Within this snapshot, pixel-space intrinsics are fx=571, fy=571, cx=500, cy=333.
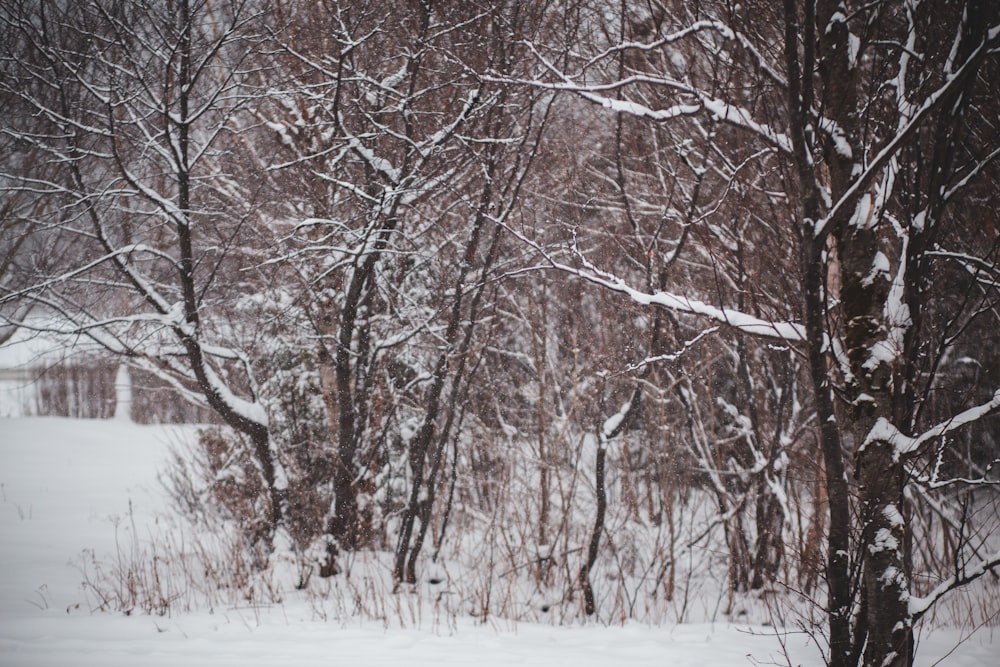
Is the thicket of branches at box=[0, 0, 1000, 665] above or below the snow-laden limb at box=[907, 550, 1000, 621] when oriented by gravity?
above

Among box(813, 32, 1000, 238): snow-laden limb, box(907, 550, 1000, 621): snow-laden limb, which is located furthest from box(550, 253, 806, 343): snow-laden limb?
box(907, 550, 1000, 621): snow-laden limb

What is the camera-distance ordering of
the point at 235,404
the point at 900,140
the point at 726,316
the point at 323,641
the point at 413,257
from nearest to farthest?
the point at 900,140, the point at 726,316, the point at 323,641, the point at 235,404, the point at 413,257

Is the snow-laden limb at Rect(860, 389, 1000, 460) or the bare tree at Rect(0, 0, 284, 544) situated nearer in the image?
the snow-laden limb at Rect(860, 389, 1000, 460)

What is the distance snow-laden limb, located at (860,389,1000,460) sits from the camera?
2381 millimetres

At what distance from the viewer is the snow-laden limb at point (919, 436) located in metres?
2.38

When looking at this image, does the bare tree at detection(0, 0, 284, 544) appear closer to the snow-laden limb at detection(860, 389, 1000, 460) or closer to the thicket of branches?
the thicket of branches

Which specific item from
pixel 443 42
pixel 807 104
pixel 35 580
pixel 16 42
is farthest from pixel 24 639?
pixel 443 42

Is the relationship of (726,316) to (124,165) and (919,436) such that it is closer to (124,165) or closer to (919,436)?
(919,436)

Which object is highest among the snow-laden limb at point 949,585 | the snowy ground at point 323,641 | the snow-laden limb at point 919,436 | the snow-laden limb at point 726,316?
the snow-laden limb at point 726,316

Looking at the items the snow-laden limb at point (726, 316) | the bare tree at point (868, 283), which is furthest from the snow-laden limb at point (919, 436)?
A: the snow-laden limb at point (726, 316)

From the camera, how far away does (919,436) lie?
2.46 metres

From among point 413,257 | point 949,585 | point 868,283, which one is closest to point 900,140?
point 868,283

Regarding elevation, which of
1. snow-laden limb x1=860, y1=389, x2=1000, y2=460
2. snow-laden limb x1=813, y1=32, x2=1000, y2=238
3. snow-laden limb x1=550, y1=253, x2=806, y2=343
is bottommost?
snow-laden limb x1=860, y1=389, x2=1000, y2=460

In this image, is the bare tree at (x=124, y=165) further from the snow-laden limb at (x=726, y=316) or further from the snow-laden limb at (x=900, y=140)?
the snow-laden limb at (x=900, y=140)
